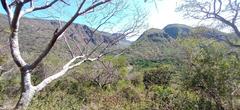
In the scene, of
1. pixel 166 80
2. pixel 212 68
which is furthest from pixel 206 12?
pixel 166 80

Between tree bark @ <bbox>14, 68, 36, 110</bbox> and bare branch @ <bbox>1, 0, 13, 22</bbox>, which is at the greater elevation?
bare branch @ <bbox>1, 0, 13, 22</bbox>

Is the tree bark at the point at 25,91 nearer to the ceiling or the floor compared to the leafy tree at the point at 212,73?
nearer to the ceiling

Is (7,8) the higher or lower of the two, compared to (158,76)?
higher

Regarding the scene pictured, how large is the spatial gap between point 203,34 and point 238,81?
4.33m

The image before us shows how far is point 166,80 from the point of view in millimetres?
39062

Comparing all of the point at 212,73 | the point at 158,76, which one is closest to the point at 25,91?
the point at 212,73

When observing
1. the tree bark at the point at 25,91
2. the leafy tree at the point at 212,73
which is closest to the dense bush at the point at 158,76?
the leafy tree at the point at 212,73

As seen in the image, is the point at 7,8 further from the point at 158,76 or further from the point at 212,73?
the point at 158,76

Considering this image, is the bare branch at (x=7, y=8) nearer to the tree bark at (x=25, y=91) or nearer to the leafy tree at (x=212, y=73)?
the tree bark at (x=25, y=91)

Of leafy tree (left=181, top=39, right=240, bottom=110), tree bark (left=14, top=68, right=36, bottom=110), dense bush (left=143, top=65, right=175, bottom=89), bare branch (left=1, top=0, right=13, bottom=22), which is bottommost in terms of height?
dense bush (left=143, top=65, right=175, bottom=89)

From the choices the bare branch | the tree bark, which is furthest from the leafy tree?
the bare branch

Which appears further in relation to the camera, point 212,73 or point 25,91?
point 212,73

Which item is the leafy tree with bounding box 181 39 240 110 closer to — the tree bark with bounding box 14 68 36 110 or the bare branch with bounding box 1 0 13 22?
the tree bark with bounding box 14 68 36 110

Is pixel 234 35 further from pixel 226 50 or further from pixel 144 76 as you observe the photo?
pixel 144 76
